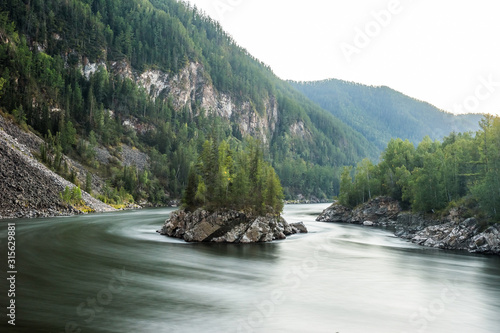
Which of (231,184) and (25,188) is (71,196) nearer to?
(25,188)

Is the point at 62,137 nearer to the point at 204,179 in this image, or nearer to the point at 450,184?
the point at 204,179

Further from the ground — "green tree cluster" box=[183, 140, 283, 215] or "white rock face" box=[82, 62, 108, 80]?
"white rock face" box=[82, 62, 108, 80]

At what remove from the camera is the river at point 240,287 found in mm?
20969

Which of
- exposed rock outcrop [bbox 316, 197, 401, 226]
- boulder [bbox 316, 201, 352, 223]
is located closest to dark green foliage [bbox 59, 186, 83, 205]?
boulder [bbox 316, 201, 352, 223]

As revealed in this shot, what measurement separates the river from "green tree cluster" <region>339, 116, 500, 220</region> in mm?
14121

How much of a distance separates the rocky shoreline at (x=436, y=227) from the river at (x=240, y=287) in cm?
373

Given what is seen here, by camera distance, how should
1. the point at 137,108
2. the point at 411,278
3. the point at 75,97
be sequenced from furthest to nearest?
the point at 137,108 < the point at 75,97 < the point at 411,278

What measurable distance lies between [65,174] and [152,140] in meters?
77.9

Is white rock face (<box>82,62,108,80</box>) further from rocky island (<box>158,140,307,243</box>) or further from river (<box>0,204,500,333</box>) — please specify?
river (<box>0,204,500,333</box>)

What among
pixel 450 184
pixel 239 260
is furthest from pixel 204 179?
pixel 450 184

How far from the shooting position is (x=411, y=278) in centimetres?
3412

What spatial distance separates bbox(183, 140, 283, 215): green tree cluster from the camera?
55.3 meters

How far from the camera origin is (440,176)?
72.1m

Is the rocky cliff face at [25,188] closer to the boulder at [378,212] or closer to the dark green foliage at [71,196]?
the dark green foliage at [71,196]
